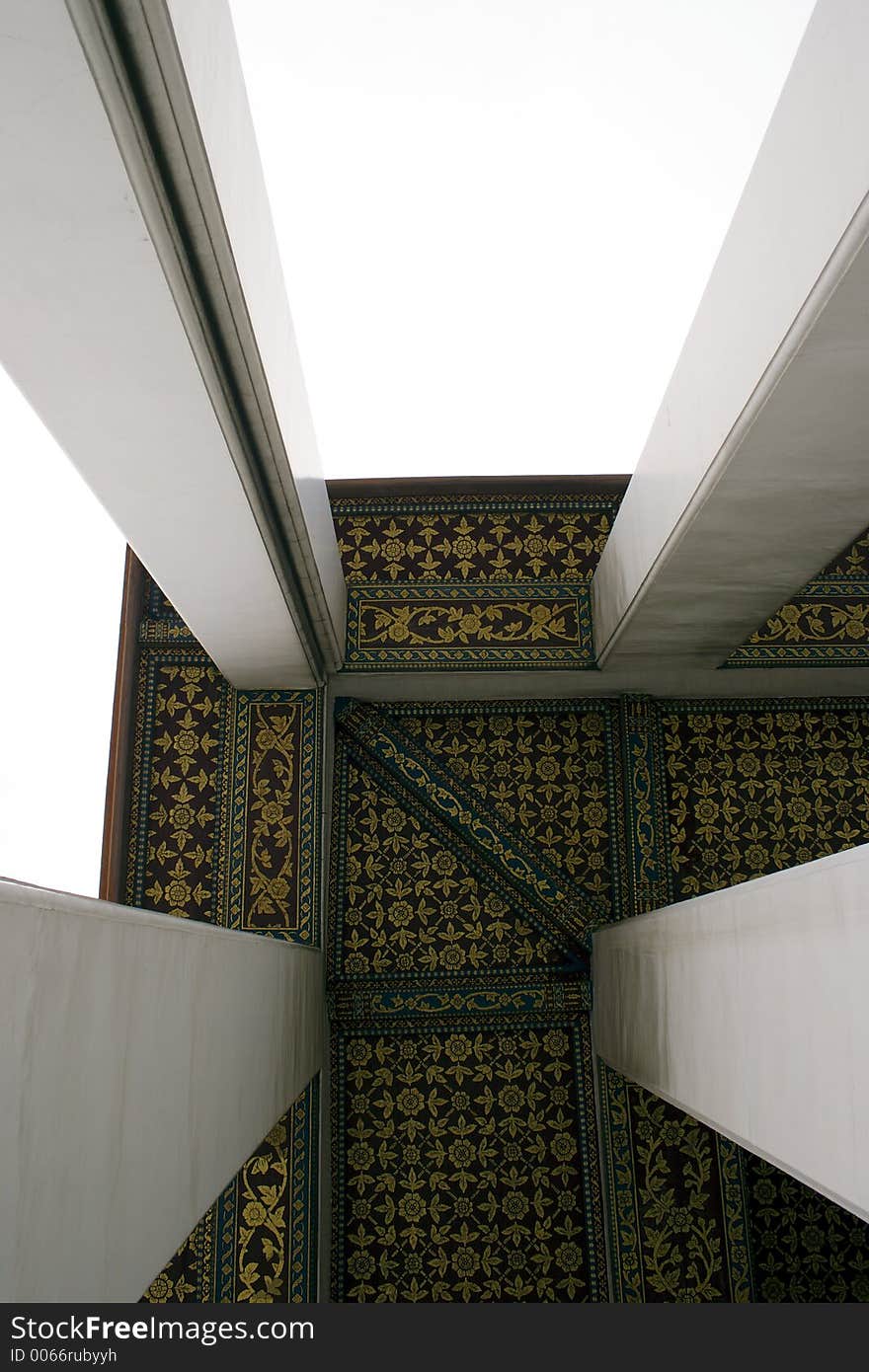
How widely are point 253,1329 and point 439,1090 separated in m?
3.08

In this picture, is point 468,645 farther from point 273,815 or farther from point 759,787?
point 759,787

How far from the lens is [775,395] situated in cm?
206

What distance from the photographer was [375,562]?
4488 mm

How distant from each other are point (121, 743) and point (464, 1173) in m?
2.29

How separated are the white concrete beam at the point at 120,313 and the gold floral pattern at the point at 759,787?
235 cm

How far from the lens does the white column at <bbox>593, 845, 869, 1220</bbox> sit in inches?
56.8

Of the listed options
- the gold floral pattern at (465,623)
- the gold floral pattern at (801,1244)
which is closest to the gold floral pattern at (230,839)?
the gold floral pattern at (465,623)

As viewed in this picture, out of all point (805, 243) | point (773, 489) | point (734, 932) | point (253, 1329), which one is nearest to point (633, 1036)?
point (734, 932)

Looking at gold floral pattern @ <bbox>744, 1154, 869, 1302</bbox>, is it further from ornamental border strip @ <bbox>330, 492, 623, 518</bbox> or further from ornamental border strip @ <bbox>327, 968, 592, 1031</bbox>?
ornamental border strip @ <bbox>330, 492, 623, 518</bbox>

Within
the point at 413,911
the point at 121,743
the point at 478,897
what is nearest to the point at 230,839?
the point at 121,743

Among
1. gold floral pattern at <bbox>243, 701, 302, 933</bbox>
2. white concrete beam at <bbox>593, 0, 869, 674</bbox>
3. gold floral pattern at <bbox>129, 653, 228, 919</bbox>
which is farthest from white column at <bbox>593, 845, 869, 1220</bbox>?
gold floral pattern at <bbox>129, 653, 228, 919</bbox>

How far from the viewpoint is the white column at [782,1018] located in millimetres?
1443

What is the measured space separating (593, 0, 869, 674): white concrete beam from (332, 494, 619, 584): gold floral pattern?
2.51 ft

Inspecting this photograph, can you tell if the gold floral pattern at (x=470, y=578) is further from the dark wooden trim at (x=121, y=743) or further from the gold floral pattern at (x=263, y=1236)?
the gold floral pattern at (x=263, y=1236)
